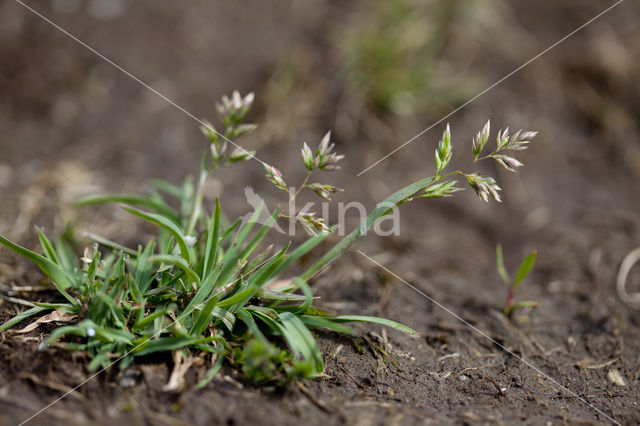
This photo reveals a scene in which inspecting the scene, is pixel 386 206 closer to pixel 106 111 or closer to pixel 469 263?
pixel 469 263

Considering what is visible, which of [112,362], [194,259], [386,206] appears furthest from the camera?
[194,259]

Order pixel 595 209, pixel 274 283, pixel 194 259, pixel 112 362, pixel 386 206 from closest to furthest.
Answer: pixel 112 362 < pixel 386 206 < pixel 194 259 < pixel 274 283 < pixel 595 209

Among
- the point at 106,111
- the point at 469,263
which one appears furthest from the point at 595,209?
the point at 106,111

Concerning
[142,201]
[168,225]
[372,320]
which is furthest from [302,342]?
Answer: [142,201]

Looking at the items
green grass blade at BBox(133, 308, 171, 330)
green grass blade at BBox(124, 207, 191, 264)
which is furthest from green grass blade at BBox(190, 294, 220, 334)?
green grass blade at BBox(124, 207, 191, 264)

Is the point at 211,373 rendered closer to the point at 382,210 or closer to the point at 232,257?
the point at 232,257

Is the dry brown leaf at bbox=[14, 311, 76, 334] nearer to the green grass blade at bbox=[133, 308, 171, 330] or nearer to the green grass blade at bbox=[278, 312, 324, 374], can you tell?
the green grass blade at bbox=[133, 308, 171, 330]
